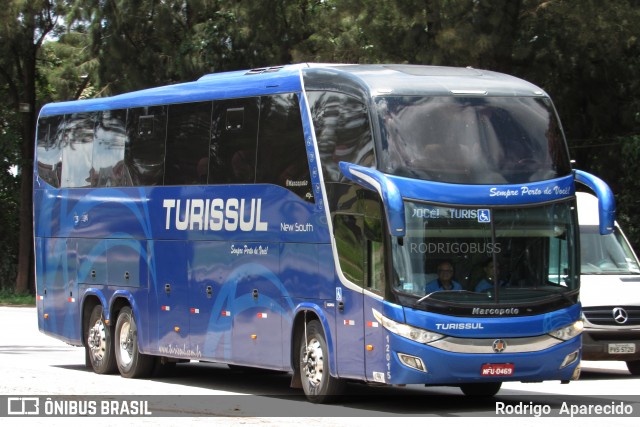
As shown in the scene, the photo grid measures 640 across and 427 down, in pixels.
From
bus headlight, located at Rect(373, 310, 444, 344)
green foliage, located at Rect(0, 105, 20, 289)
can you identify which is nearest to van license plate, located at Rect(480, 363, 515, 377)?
bus headlight, located at Rect(373, 310, 444, 344)

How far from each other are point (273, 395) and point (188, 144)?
375 cm

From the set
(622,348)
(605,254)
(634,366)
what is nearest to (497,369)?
(622,348)

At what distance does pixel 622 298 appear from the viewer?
1838cm

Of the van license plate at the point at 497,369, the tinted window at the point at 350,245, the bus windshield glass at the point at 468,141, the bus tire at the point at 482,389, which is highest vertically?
the bus windshield glass at the point at 468,141

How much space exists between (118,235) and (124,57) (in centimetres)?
1871

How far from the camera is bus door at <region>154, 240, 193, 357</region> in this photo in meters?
17.6

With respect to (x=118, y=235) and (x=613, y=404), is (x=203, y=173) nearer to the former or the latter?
(x=118, y=235)

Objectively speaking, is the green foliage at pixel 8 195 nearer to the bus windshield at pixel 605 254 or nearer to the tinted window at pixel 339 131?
the bus windshield at pixel 605 254

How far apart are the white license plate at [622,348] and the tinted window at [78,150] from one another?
327 inches

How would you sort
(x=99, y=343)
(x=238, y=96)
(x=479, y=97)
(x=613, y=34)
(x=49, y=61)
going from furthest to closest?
(x=49, y=61) < (x=613, y=34) < (x=99, y=343) < (x=238, y=96) < (x=479, y=97)

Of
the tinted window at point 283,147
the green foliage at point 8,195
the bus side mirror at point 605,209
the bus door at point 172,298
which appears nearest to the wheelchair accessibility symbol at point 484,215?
the bus side mirror at point 605,209

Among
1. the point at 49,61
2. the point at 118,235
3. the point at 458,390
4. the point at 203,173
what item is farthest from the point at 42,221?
the point at 49,61

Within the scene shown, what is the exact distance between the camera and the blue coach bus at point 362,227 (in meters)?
13.5

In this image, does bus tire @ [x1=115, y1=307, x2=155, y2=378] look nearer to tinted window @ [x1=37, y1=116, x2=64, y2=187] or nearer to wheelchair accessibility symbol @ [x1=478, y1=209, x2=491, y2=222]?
tinted window @ [x1=37, y1=116, x2=64, y2=187]
